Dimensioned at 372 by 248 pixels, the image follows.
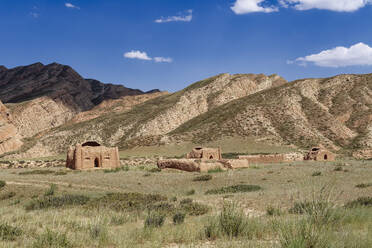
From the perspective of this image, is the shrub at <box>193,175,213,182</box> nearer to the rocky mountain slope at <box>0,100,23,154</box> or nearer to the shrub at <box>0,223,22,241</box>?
the shrub at <box>0,223,22,241</box>

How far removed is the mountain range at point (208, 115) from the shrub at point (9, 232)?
179 feet

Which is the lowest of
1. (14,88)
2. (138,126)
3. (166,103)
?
(138,126)

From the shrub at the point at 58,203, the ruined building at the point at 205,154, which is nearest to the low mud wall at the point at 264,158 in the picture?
the ruined building at the point at 205,154

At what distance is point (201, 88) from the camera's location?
106875 millimetres

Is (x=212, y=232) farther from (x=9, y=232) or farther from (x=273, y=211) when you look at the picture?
(x=9, y=232)

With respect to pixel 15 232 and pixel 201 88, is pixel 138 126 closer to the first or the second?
pixel 201 88

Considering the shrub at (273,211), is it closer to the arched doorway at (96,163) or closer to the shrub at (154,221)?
the shrub at (154,221)

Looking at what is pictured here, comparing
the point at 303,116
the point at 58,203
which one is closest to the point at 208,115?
the point at 303,116

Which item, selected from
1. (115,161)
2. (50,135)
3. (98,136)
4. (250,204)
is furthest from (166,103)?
(250,204)

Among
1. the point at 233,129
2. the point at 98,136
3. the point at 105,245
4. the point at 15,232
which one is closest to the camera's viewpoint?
the point at 105,245

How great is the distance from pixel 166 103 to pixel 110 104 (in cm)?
3008

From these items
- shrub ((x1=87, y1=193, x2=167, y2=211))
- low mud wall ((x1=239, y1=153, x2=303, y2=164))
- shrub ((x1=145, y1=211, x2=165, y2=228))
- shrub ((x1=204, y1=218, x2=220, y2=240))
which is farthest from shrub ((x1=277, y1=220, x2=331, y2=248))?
low mud wall ((x1=239, y1=153, x2=303, y2=164))

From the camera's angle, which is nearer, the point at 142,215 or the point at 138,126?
the point at 142,215

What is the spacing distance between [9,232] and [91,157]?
26.4 m
